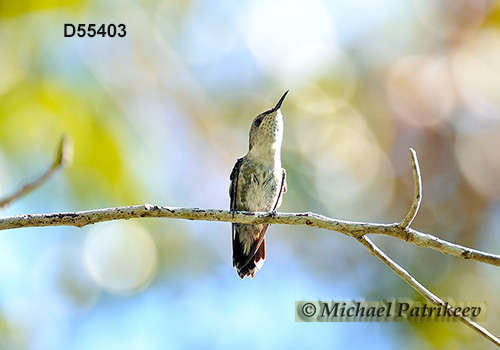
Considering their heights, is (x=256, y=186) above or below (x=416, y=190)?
below

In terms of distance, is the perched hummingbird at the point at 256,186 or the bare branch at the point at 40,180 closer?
the bare branch at the point at 40,180

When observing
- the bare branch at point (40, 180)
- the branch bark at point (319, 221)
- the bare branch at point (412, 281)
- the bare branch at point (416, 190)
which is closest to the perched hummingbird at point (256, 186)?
the branch bark at point (319, 221)

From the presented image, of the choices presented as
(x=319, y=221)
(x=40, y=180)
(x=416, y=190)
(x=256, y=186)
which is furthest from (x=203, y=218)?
(x=256, y=186)

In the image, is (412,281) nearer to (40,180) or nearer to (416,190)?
(416,190)

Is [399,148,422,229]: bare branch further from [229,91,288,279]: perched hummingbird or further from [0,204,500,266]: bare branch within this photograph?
[229,91,288,279]: perched hummingbird

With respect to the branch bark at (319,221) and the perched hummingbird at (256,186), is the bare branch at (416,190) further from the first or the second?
the perched hummingbird at (256,186)

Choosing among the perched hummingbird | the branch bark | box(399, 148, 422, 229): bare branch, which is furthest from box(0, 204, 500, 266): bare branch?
the perched hummingbird

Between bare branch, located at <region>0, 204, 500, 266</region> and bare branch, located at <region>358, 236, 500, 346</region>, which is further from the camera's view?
bare branch, located at <region>0, 204, 500, 266</region>

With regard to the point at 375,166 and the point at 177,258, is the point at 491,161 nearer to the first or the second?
the point at 375,166

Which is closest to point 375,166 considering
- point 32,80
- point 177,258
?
point 177,258

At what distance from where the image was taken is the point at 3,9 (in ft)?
25.1

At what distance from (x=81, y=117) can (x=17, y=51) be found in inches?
48.7

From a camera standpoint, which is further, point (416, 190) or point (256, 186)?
point (256, 186)

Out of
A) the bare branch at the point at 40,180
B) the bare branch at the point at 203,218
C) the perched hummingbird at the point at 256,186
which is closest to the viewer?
the bare branch at the point at 40,180
